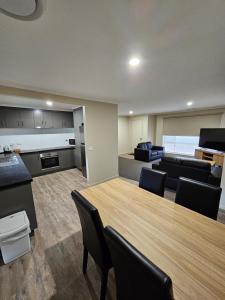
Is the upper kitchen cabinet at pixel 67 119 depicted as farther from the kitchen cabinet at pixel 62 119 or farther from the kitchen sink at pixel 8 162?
the kitchen sink at pixel 8 162

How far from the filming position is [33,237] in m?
2.05

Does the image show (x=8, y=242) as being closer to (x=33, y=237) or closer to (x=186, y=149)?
(x=33, y=237)

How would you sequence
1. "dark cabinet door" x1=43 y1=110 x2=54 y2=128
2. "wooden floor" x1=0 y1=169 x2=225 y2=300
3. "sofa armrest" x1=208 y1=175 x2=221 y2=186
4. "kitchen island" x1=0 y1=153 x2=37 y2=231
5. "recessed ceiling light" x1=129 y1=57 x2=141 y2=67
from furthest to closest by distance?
1. "dark cabinet door" x1=43 y1=110 x2=54 y2=128
2. "sofa armrest" x1=208 y1=175 x2=221 y2=186
3. "kitchen island" x1=0 y1=153 x2=37 y2=231
4. "recessed ceiling light" x1=129 y1=57 x2=141 y2=67
5. "wooden floor" x1=0 y1=169 x2=225 y2=300

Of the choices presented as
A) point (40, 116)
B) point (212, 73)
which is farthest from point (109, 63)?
point (40, 116)

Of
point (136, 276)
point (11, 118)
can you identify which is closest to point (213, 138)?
point (136, 276)

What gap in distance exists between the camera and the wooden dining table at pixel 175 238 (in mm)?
740

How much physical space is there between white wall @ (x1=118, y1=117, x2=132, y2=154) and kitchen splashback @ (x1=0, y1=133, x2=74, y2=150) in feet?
10.7

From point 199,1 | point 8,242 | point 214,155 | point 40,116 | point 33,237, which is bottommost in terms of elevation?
point 33,237

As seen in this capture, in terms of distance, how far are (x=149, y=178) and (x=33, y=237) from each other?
79.0 inches

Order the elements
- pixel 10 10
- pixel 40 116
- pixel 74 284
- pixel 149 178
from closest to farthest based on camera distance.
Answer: pixel 10 10
pixel 74 284
pixel 149 178
pixel 40 116

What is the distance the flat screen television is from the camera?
434 centimetres

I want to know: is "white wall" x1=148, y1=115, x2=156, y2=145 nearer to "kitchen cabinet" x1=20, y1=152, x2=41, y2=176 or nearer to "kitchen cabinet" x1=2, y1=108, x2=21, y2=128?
"kitchen cabinet" x1=20, y1=152, x2=41, y2=176

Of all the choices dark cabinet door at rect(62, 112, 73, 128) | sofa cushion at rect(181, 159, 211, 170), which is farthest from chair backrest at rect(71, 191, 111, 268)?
dark cabinet door at rect(62, 112, 73, 128)

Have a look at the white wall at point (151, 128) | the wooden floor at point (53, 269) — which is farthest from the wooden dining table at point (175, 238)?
the white wall at point (151, 128)
